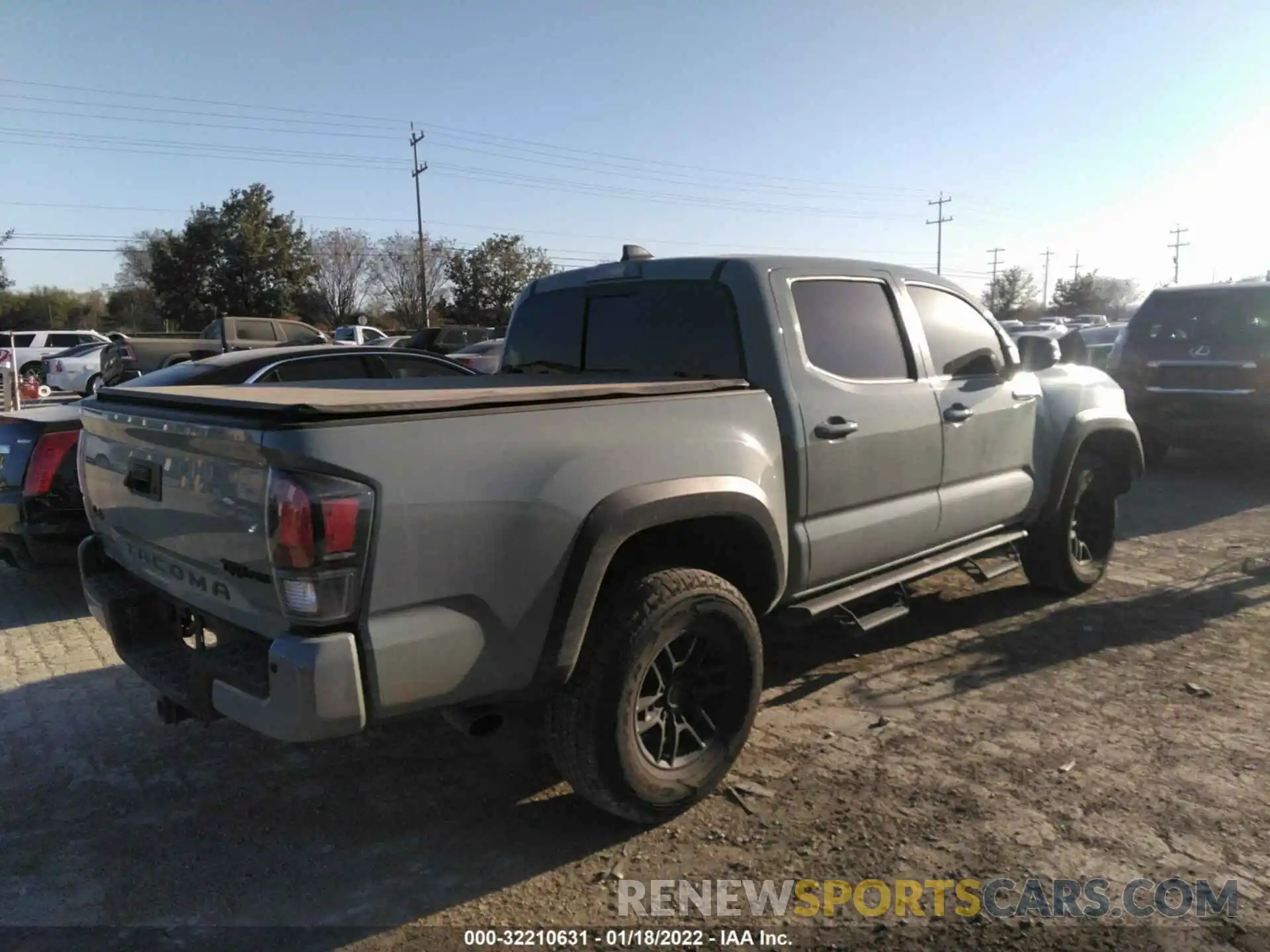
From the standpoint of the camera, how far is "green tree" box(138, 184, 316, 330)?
4716 centimetres

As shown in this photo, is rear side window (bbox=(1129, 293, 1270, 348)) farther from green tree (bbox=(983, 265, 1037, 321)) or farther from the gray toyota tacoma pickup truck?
green tree (bbox=(983, 265, 1037, 321))

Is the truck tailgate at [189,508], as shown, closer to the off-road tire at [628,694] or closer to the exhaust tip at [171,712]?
the exhaust tip at [171,712]

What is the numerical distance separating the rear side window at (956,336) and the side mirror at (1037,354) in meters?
0.15

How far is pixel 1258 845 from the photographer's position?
10.1ft

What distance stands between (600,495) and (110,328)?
65.4 meters

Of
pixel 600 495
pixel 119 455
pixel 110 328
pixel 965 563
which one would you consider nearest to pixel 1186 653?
pixel 965 563

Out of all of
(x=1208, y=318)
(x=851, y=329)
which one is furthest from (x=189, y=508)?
(x=1208, y=318)

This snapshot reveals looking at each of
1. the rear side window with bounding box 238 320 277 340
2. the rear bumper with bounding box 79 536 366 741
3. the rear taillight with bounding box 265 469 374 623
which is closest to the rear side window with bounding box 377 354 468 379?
the rear bumper with bounding box 79 536 366 741

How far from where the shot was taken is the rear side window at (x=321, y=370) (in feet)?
22.8

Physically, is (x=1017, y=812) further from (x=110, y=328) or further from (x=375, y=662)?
(x=110, y=328)

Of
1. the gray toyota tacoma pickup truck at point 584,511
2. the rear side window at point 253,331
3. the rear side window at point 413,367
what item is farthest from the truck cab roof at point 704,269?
the rear side window at point 253,331

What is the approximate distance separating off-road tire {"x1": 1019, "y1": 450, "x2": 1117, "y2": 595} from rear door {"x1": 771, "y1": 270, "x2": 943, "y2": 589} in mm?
1456

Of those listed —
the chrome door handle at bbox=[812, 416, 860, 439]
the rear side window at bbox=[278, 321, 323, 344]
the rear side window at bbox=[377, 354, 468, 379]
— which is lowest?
the chrome door handle at bbox=[812, 416, 860, 439]

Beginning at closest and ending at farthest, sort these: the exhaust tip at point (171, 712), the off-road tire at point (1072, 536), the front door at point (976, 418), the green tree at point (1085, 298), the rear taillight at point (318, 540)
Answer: the rear taillight at point (318, 540) → the exhaust tip at point (171, 712) → the front door at point (976, 418) → the off-road tire at point (1072, 536) → the green tree at point (1085, 298)
